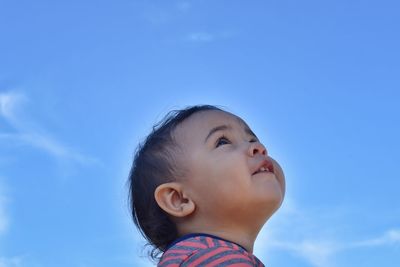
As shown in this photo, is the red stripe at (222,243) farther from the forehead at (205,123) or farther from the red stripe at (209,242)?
the forehead at (205,123)

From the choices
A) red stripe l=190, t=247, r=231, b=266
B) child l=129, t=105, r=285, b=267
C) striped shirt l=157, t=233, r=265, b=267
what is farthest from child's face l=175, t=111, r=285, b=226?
red stripe l=190, t=247, r=231, b=266

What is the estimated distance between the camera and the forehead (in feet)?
11.5

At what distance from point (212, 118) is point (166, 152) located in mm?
294

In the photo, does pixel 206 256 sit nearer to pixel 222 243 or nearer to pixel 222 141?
pixel 222 243

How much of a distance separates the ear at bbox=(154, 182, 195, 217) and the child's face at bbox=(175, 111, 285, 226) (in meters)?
0.04

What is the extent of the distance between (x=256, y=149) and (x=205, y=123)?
13.2 inches

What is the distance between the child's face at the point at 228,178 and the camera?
3209 mm

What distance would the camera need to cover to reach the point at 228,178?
3.25m

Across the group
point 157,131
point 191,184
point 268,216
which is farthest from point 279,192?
point 157,131

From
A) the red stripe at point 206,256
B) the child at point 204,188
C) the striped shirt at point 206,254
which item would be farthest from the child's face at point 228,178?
the red stripe at point 206,256

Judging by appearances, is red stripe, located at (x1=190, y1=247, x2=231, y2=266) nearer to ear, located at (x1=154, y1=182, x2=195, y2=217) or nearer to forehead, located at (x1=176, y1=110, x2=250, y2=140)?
ear, located at (x1=154, y1=182, x2=195, y2=217)

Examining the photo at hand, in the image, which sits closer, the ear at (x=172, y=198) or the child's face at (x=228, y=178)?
the child's face at (x=228, y=178)

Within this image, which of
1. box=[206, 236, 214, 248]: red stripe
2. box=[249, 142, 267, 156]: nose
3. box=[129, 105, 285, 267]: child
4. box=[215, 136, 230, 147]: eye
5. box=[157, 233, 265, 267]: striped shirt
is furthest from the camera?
box=[215, 136, 230, 147]: eye

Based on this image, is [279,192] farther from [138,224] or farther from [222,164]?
[138,224]
